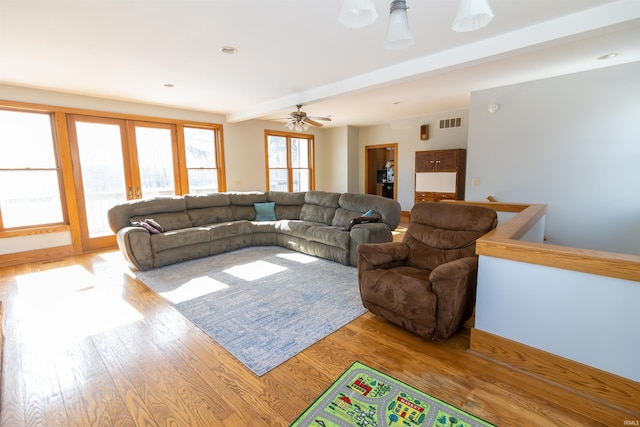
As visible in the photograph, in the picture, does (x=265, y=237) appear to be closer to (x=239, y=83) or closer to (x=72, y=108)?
(x=239, y=83)

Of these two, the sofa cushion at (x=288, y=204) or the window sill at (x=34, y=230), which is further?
the sofa cushion at (x=288, y=204)

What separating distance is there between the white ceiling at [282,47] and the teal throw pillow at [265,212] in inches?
79.6

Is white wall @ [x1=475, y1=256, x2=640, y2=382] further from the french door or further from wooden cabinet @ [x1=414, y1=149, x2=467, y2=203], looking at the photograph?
the french door

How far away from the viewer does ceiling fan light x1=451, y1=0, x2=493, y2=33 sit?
125 centimetres

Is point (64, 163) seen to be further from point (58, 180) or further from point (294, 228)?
point (294, 228)

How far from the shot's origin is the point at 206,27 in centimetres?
245

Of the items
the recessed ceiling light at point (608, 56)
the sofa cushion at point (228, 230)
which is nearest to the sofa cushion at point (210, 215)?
the sofa cushion at point (228, 230)

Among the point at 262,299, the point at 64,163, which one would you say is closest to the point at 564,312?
the point at 262,299

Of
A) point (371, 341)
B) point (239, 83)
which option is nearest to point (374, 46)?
point (239, 83)

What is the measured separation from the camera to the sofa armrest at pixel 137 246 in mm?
3734

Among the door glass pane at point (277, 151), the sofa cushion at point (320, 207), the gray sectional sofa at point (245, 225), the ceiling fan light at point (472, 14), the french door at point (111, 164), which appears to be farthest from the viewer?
the door glass pane at point (277, 151)

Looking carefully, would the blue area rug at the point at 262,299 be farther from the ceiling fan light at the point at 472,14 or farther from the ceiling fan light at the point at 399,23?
the ceiling fan light at the point at 472,14

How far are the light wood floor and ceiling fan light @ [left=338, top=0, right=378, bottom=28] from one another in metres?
2.09

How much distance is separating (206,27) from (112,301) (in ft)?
9.48
